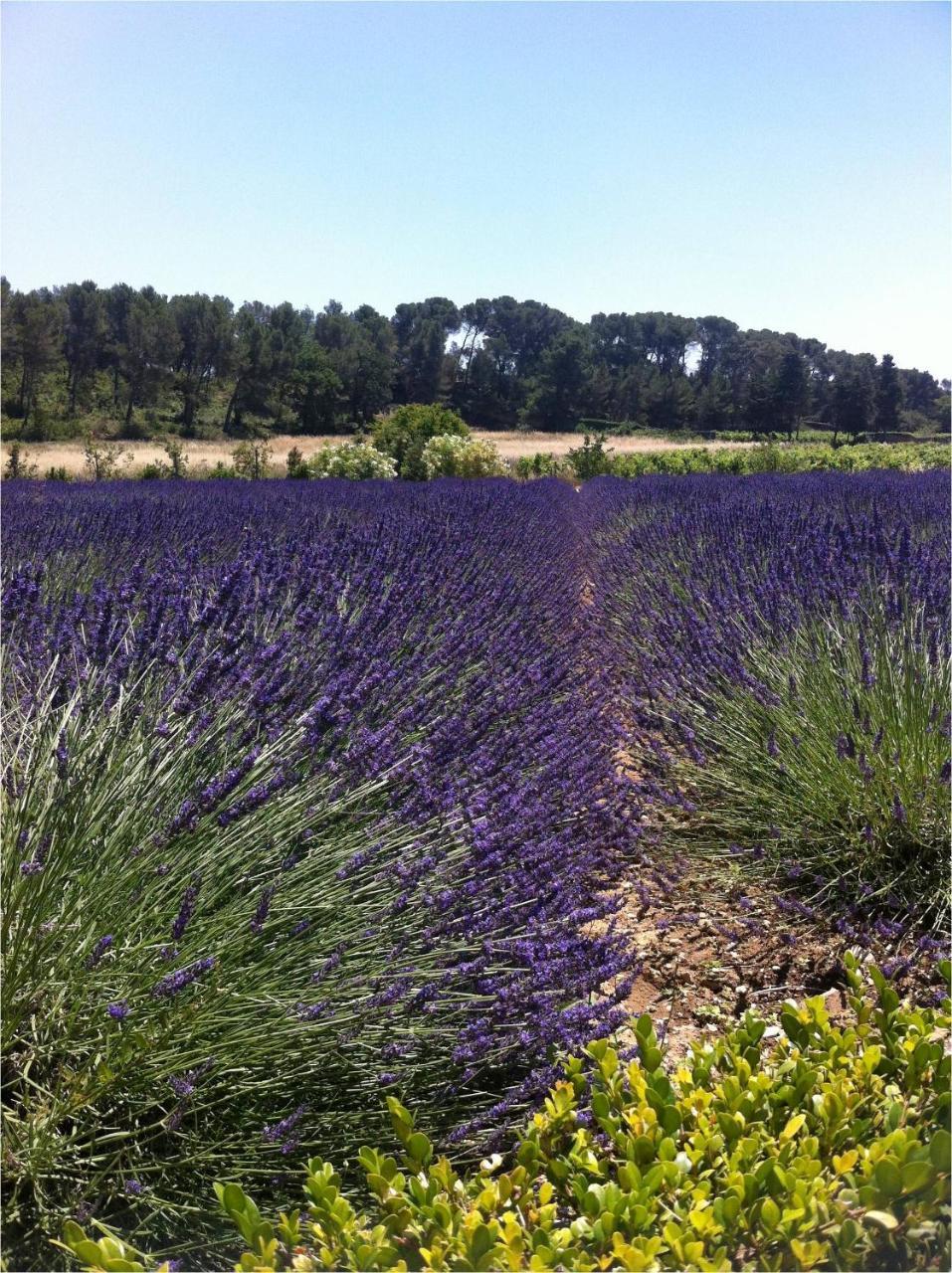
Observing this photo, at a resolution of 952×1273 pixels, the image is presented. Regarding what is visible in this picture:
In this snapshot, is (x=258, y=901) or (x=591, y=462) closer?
(x=258, y=901)

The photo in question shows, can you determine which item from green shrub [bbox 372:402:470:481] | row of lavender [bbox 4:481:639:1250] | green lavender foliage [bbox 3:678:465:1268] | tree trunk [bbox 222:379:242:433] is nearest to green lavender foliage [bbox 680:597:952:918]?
row of lavender [bbox 4:481:639:1250]

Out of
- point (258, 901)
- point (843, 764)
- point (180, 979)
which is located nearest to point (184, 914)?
point (180, 979)

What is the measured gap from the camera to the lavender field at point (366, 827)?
66.1 inches

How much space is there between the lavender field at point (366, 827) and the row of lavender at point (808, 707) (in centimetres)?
2

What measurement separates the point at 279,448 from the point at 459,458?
1171 inches

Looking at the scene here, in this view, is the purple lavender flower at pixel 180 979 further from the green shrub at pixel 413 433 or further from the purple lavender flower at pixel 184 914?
the green shrub at pixel 413 433

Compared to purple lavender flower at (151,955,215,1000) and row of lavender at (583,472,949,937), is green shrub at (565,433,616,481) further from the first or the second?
purple lavender flower at (151,955,215,1000)

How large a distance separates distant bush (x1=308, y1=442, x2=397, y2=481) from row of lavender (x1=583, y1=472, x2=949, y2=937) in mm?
15059

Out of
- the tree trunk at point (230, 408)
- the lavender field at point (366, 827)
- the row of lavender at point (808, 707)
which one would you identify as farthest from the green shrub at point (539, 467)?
the tree trunk at point (230, 408)

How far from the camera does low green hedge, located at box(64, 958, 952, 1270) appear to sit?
1104 millimetres

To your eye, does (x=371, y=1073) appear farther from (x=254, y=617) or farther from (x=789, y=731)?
(x=789, y=731)

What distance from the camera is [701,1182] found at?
123 centimetres

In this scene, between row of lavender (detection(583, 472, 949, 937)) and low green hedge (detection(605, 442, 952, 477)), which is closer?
row of lavender (detection(583, 472, 949, 937))

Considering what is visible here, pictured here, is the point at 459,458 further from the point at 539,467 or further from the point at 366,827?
the point at 366,827
